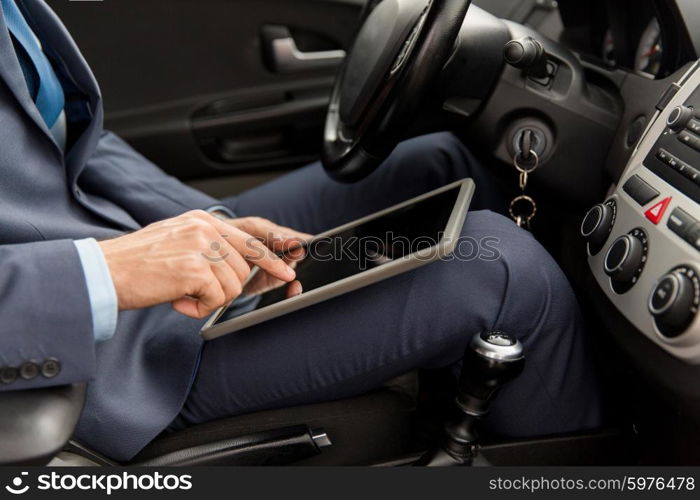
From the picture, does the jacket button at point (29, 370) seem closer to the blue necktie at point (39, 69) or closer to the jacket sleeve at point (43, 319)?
the jacket sleeve at point (43, 319)

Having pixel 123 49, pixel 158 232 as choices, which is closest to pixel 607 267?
pixel 158 232

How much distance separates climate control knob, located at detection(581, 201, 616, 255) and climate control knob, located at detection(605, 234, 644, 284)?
1.6 inches

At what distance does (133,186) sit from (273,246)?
0.75 feet

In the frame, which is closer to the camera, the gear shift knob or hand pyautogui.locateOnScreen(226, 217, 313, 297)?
the gear shift knob

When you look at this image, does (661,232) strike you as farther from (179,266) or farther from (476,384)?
(179,266)

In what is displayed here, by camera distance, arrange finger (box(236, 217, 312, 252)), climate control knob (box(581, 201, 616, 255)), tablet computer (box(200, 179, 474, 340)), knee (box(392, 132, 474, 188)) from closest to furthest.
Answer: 1. tablet computer (box(200, 179, 474, 340))
2. climate control knob (box(581, 201, 616, 255))
3. finger (box(236, 217, 312, 252))
4. knee (box(392, 132, 474, 188))

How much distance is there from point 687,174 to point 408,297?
27cm

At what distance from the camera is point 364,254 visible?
69 cm

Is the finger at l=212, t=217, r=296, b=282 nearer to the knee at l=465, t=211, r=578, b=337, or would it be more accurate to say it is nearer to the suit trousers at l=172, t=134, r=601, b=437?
the suit trousers at l=172, t=134, r=601, b=437

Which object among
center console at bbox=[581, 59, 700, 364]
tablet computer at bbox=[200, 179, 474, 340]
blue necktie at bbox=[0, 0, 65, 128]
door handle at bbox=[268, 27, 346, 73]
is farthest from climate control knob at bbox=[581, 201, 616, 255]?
door handle at bbox=[268, 27, 346, 73]

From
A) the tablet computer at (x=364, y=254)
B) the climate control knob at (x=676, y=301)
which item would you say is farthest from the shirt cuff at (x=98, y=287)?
the climate control knob at (x=676, y=301)

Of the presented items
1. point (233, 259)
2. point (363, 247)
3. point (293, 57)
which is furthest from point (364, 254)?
point (293, 57)

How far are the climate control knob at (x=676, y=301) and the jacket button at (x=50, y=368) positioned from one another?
486 millimetres

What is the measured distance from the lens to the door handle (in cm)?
131
